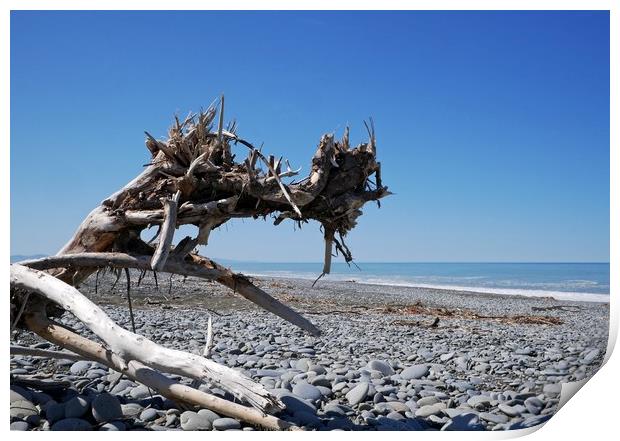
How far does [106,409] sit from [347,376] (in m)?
2.45

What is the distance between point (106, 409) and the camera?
3748 millimetres

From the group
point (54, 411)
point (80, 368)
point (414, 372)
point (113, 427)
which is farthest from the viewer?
point (414, 372)

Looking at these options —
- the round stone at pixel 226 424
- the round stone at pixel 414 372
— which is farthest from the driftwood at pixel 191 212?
the round stone at pixel 414 372

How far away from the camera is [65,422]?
357 centimetres

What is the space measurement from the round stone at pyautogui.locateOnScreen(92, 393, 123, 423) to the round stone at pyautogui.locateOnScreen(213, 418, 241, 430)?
784 mm

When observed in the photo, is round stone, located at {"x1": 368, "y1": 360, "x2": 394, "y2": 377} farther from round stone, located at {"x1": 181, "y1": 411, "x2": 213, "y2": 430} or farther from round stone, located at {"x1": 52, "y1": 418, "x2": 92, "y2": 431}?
round stone, located at {"x1": 52, "y1": 418, "x2": 92, "y2": 431}

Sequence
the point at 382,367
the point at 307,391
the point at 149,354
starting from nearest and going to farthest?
the point at 149,354 → the point at 307,391 → the point at 382,367

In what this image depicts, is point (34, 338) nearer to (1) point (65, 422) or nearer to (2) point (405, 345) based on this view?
(1) point (65, 422)

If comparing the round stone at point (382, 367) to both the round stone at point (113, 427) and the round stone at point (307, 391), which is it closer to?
the round stone at point (307, 391)

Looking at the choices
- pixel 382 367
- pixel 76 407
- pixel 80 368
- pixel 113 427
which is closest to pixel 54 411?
pixel 76 407

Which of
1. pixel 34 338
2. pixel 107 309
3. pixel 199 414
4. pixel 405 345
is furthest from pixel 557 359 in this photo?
pixel 107 309

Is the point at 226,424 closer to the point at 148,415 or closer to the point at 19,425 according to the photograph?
the point at 148,415

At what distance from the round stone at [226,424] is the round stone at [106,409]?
78 cm
